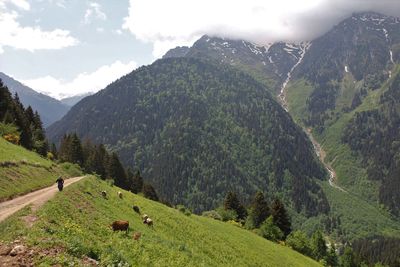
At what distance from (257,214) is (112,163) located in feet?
158

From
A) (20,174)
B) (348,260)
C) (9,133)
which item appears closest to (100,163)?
(9,133)

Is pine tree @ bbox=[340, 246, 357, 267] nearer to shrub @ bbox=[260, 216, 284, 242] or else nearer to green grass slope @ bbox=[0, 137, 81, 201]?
shrub @ bbox=[260, 216, 284, 242]

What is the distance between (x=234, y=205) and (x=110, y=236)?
98460 mm

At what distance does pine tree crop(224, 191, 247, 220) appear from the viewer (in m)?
123

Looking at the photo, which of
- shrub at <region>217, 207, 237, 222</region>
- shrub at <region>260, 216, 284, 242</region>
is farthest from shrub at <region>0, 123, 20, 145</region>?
shrub at <region>260, 216, 284, 242</region>

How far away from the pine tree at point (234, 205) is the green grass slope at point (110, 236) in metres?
65.3

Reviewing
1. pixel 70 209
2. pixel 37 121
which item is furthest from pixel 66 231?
pixel 37 121

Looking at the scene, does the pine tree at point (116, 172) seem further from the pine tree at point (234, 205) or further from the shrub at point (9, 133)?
the shrub at point (9, 133)

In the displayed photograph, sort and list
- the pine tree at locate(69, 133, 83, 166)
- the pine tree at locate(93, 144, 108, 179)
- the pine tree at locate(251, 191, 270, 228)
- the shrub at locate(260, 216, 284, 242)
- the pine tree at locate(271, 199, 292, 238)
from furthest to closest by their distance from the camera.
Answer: the pine tree at locate(93, 144, 108, 179), the pine tree at locate(69, 133, 83, 166), the pine tree at locate(251, 191, 270, 228), the pine tree at locate(271, 199, 292, 238), the shrub at locate(260, 216, 284, 242)

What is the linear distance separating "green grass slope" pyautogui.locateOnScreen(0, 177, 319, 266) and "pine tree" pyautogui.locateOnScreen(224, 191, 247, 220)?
65.3 metres

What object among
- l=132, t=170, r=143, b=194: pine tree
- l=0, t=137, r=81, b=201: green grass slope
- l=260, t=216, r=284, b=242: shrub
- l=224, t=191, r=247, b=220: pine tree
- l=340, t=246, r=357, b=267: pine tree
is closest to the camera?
l=0, t=137, r=81, b=201: green grass slope

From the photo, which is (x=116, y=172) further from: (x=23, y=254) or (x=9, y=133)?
(x=23, y=254)

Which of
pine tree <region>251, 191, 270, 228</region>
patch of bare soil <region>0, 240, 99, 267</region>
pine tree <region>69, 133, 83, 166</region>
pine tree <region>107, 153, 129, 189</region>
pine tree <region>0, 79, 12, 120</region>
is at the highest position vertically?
pine tree <region>0, 79, 12, 120</region>

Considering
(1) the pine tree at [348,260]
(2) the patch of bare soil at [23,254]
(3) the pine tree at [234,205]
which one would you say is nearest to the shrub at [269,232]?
(3) the pine tree at [234,205]
